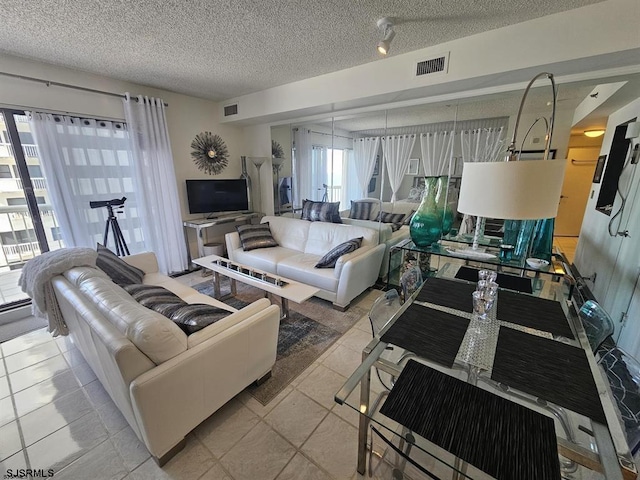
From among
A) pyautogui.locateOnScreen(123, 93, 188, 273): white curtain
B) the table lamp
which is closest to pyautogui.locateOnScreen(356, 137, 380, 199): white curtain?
the table lamp

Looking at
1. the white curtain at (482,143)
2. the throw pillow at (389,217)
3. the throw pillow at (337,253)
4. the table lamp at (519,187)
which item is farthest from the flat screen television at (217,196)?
the table lamp at (519,187)

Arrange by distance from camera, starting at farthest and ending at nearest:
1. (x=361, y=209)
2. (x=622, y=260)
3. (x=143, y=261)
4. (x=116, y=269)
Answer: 1. (x=361, y=209)
2. (x=143, y=261)
3. (x=622, y=260)
4. (x=116, y=269)

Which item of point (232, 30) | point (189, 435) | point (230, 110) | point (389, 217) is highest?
point (232, 30)

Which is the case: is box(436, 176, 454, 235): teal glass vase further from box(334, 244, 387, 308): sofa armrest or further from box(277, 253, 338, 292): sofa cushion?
box(277, 253, 338, 292): sofa cushion

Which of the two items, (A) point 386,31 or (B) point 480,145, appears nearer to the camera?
(A) point 386,31

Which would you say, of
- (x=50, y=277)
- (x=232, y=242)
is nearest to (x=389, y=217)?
(x=232, y=242)

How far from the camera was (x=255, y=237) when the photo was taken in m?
3.66

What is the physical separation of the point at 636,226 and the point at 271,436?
3.30 m

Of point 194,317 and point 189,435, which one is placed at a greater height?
point 194,317

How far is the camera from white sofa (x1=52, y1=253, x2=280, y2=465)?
3.81 feet

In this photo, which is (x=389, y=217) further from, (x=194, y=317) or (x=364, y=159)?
(x=194, y=317)

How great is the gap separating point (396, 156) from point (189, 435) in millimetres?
3229

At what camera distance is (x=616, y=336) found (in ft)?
7.51

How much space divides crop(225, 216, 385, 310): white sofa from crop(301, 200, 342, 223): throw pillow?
23cm
